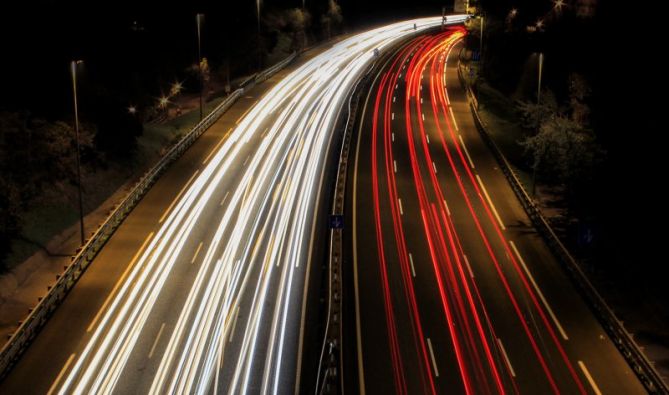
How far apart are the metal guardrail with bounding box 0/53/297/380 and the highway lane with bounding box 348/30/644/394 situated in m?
11.4

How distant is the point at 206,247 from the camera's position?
3228cm

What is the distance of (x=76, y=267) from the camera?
2939cm

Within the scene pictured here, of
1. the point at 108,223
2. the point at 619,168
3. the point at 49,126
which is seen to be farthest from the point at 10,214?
the point at 619,168

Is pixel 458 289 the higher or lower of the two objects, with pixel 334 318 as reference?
lower

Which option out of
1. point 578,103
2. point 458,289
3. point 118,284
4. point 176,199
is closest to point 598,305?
point 458,289

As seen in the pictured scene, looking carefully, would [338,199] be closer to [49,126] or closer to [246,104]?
[49,126]

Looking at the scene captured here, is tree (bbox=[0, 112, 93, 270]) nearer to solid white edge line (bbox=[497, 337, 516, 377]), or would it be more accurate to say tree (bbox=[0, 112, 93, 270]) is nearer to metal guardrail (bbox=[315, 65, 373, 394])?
metal guardrail (bbox=[315, 65, 373, 394])

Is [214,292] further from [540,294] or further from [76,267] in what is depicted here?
[540,294]

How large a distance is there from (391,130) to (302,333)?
107 feet

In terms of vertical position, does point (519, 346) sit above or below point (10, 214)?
below

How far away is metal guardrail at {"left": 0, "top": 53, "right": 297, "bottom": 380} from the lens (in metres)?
23.3

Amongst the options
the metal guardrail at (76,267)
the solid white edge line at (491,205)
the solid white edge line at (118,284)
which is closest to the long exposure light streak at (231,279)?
the solid white edge line at (118,284)

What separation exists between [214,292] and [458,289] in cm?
996

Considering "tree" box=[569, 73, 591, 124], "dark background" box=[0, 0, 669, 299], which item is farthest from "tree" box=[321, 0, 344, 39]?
"tree" box=[569, 73, 591, 124]
